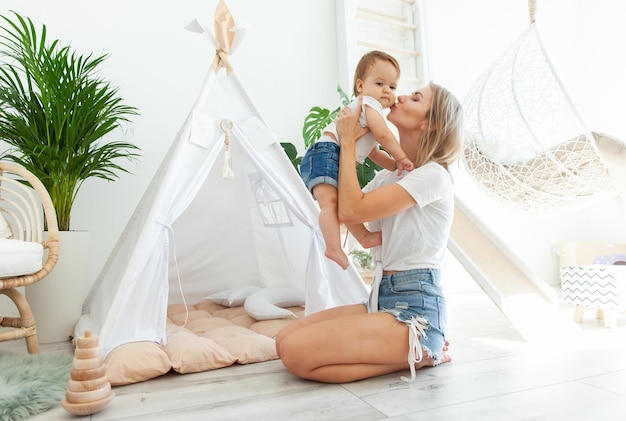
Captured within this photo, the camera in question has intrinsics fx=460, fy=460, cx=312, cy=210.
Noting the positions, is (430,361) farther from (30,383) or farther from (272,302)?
(30,383)

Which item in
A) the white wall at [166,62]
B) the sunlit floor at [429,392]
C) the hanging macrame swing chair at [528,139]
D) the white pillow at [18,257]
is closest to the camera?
the sunlit floor at [429,392]

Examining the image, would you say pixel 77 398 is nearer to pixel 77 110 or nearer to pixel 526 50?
pixel 77 110

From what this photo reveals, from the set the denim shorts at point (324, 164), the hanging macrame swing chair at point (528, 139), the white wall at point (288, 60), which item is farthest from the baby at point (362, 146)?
the white wall at point (288, 60)

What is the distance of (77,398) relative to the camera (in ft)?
3.91

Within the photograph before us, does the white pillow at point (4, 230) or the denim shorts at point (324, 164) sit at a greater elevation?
the denim shorts at point (324, 164)

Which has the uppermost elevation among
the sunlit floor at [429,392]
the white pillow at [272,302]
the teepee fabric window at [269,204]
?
the teepee fabric window at [269,204]

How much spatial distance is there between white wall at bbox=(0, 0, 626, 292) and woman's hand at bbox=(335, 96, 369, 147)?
1.48 m

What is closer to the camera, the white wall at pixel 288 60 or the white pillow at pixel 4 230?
the white pillow at pixel 4 230

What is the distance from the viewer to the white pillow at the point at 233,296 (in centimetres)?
241

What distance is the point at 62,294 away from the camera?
2.18 meters

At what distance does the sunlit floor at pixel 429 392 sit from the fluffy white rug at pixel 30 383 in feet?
0.15

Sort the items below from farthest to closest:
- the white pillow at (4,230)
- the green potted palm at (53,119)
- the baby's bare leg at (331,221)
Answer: the green potted palm at (53,119) < the white pillow at (4,230) < the baby's bare leg at (331,221)

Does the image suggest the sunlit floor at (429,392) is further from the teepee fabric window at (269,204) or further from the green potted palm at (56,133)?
the green potted palm at (56,133)

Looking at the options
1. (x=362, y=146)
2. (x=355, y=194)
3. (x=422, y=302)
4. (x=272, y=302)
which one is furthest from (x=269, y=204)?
(x=422, y=302)
